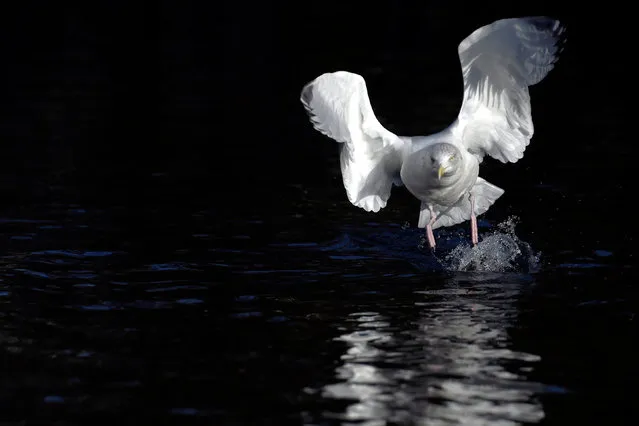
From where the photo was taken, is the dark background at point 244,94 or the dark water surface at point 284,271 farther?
the dark background at point 244,94

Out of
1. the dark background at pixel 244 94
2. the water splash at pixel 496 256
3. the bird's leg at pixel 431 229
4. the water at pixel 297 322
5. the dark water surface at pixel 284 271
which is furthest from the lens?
the dark background at pixel 244 94

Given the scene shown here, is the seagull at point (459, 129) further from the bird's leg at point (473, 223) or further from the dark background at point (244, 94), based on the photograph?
the dark background at point (244, 94)

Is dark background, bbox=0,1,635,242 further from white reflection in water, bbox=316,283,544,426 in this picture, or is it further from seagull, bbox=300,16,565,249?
white reflection in water, bbox=316,283,544,426

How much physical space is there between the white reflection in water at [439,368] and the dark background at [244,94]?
3037 mm

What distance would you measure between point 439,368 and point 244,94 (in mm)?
13880

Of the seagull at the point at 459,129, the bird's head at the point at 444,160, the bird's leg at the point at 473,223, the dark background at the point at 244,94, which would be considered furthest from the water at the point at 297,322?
the dark background at the point at 244,94

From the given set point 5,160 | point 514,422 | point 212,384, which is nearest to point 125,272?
point 212,384

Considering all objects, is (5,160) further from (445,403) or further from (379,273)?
(445,403)

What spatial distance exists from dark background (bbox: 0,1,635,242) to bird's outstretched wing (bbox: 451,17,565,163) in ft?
4.57

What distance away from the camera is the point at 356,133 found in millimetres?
11438

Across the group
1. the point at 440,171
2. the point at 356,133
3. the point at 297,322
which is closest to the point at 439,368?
the point at 297,322

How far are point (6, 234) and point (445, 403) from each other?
5.71 m

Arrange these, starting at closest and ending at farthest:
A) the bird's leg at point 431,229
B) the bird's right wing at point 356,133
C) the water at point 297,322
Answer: the water at point 297,322 → the bird's right wing at point 356,133 → the bird's leg at point 431,229

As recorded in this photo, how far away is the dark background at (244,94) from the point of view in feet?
48.4
